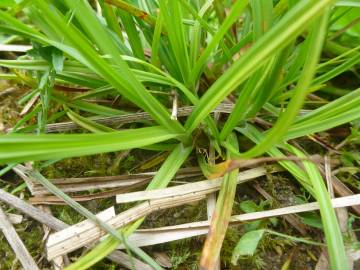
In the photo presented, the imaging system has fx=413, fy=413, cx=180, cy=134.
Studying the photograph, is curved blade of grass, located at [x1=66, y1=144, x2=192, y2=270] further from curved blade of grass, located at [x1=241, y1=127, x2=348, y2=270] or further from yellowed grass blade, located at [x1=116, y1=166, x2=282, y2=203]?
curved blade of grass, located at [x1=241, y1=127, x2=348, y2=270]

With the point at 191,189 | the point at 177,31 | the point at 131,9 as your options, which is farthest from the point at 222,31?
the point at 191,189

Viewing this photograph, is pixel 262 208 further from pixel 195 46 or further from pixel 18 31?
pixel 18 31

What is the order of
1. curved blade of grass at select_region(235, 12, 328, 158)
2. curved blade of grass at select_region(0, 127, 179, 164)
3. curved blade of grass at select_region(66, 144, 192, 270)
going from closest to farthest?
curved blade of grass at select_region(235, 12, 328, 158)
curved blade of grass at select_region(0, 127, 179, 164)
curved blade of grass at select_region(66, 144, 192, 270)

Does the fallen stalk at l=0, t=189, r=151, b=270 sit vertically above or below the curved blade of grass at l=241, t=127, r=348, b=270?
below

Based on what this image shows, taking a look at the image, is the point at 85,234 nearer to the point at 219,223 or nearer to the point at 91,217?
the point at 91,217

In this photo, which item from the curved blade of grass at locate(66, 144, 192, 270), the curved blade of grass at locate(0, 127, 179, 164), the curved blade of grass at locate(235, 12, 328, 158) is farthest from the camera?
the curved blade of grass at locate(66, 144, 192, 270)

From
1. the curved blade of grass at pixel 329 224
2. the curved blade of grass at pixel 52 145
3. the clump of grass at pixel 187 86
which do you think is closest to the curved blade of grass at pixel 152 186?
the clump of grass at pixel 187 86

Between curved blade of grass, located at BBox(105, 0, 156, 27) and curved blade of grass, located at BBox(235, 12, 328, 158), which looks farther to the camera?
curved blade of grass, located at BBox(105, 0, 156, 27)

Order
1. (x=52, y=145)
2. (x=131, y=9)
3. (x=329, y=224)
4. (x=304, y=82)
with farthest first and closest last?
1. (x=131, y=9)
2. (x=329, y=224)
3. (x=52, y=145)
4. (x=304, y=82)

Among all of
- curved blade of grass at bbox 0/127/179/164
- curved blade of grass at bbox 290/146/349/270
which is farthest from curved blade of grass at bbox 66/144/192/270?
curved blade of grass at bbox 290/146/349/270
